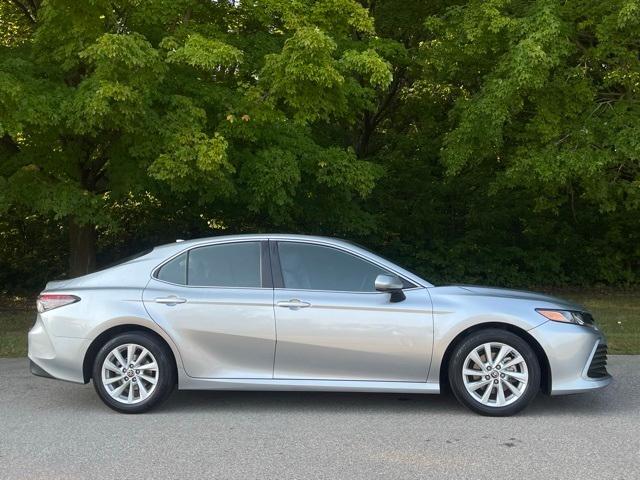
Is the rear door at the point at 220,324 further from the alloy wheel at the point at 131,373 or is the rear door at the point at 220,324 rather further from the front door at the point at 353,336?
the alloy wheel at the point at 131,373

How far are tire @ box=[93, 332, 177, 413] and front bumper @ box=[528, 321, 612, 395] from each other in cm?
308

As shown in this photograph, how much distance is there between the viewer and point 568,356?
5.59 meters

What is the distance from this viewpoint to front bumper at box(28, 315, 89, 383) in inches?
228

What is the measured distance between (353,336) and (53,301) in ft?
8.64

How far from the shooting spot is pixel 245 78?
10.6 meters

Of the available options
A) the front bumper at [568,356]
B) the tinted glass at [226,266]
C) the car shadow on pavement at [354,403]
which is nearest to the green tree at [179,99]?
the tinted glass at [226,266]

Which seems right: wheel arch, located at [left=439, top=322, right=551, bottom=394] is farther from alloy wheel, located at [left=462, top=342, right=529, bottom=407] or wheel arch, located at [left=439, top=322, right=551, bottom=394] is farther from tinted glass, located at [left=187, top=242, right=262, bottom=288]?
tinted glass, located at [left=187, top=242, right=262, bottom=288]

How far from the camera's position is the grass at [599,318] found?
29.1ft

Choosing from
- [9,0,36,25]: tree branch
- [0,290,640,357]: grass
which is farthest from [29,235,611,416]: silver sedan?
[9,0,36,25]: tree branch

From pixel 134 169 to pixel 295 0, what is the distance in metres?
3.44

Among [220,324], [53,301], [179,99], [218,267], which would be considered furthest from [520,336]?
[179,99]

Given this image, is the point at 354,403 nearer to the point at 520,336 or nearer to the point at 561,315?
the point at 520,336

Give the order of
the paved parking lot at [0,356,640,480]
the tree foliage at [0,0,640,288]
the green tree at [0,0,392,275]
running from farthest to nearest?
the tree foliage at [0,0,640,288]
the green tree at [0,0,392,275]
the paved parking lot at [0,356,640,480]

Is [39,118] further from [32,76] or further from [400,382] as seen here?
[400,382]
